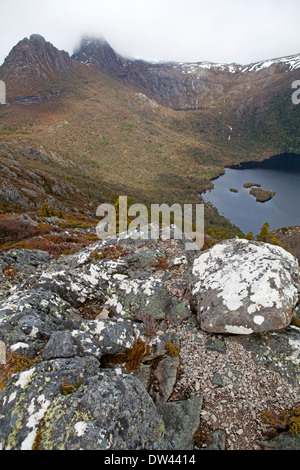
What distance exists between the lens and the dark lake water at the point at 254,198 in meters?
94.8

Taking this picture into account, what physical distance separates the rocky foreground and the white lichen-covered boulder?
0.14 ft

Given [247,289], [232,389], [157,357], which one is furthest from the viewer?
[247,289]

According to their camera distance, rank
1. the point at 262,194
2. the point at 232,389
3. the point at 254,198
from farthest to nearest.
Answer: the point at 254,198 → the point at 262,194 → the point at 232,389

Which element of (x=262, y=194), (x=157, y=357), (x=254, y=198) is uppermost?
(x=157, y=357)

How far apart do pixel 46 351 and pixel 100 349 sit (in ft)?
4.75

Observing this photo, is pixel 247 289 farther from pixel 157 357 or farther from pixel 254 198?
pixel 254 198

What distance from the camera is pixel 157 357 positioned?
7.70 m

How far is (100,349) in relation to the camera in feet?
21.6

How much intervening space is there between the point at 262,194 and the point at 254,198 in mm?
4353

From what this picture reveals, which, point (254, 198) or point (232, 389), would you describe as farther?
point (254, 198)

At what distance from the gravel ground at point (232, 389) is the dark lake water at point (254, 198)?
3449 inches

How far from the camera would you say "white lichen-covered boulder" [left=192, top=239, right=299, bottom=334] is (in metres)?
7.73

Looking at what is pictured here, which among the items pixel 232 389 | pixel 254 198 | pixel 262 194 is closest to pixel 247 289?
pixel 232 389
